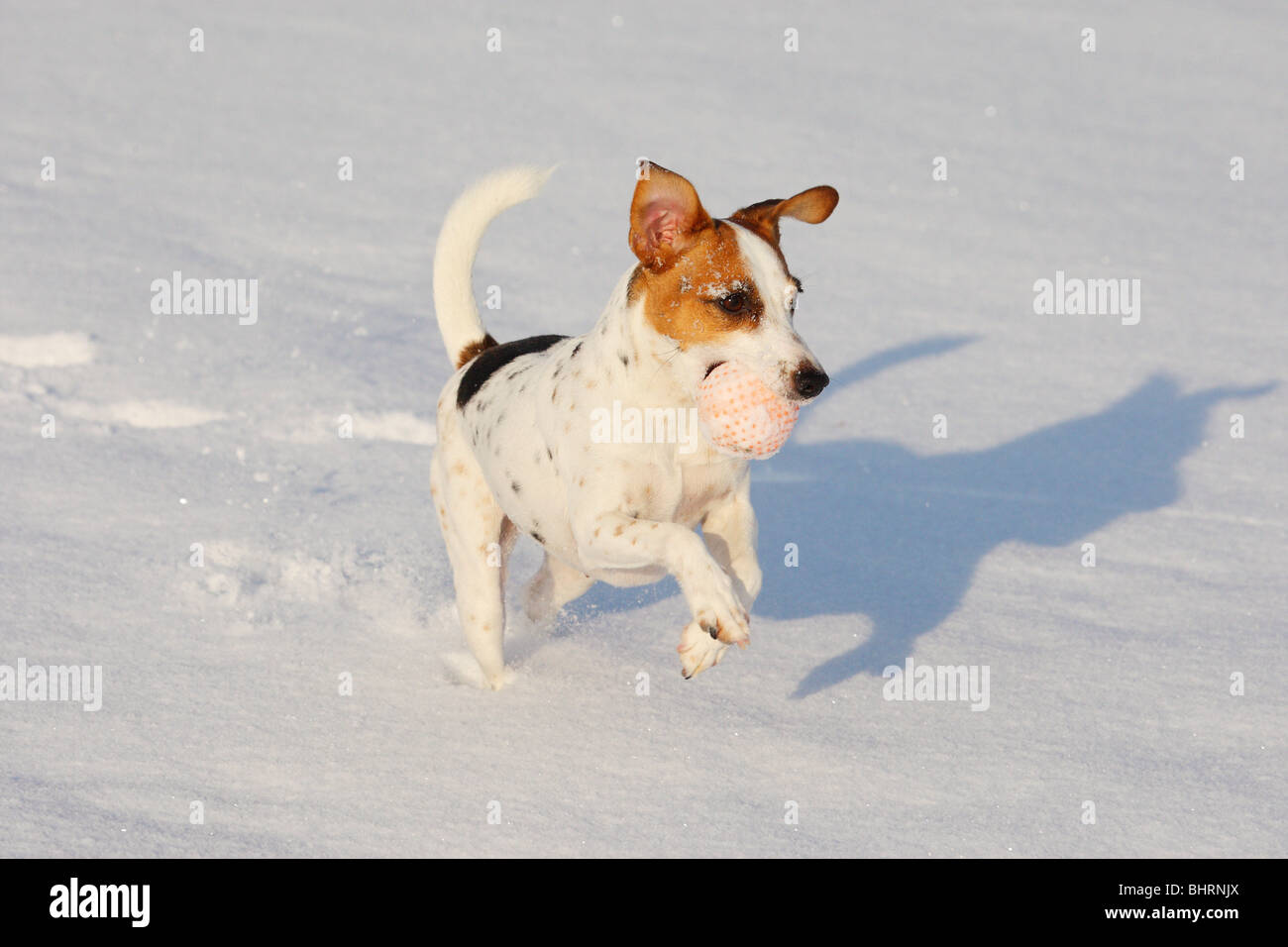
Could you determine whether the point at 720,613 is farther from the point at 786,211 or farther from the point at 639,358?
the point at 786,211

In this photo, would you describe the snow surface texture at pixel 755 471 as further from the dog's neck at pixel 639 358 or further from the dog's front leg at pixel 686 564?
the dog's neck at pixel 639 358

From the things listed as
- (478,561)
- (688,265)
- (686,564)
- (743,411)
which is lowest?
(686,564)

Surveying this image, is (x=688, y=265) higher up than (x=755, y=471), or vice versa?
(x=688, y=265)

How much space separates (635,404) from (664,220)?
22.8 inches

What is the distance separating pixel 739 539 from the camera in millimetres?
4691

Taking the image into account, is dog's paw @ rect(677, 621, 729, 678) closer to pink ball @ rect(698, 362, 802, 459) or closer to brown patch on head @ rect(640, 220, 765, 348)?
pink ball @ rect(698, 362, 802, 459)

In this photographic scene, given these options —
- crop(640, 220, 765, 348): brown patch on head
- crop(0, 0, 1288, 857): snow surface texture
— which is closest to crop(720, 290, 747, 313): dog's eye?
crop(640, 220, 765, 348): brown patch on head

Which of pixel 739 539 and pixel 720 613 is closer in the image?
pixel 720 613

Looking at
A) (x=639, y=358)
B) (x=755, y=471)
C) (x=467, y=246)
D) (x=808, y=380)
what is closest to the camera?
(x=808, y=380)

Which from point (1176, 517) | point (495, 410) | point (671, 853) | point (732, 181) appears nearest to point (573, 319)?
point (732, 181)

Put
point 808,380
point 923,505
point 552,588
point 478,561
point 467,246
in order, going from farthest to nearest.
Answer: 1. point 923,505
2. point 552,588
3. point 467,246
4. point 478,561
5. point 808,380

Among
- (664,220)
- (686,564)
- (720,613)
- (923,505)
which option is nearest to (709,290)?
(664,220)

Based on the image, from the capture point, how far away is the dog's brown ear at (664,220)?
4.05 meters

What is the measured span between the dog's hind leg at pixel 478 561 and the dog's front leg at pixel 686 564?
2.32ft
